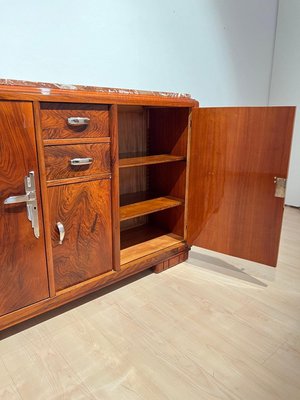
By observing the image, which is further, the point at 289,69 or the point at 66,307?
the point at 289,69

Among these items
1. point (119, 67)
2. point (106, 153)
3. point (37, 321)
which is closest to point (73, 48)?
point (119, 67)

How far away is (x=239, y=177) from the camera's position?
5.15 feet

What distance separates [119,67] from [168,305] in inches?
56.8

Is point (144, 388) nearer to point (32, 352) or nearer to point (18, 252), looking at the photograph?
point (32, 352)

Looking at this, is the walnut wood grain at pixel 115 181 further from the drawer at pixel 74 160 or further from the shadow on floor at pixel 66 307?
the shadow on floor at pixel 66 307

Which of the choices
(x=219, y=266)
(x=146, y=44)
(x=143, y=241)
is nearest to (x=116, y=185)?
(x=143, y=241)

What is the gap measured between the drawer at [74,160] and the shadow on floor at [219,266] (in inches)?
37.0

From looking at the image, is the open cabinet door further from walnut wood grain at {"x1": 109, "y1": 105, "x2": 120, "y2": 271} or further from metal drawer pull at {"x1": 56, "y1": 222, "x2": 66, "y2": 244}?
metal drawer pull at {"x1": 56, "y1": 222, "x2": 66, "y2": 244}

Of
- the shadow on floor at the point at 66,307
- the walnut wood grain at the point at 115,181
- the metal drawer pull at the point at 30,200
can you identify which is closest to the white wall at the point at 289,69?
the shadow on floor at the point at 66,307

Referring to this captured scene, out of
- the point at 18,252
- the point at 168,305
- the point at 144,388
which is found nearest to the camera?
the point at 144,388

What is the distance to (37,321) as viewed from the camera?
4.33ft

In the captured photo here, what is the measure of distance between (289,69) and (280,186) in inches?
86.9

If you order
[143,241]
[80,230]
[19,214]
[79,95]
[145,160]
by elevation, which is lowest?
[143,241]

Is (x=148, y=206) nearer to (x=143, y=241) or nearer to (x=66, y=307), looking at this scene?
(x=143, y=241)
